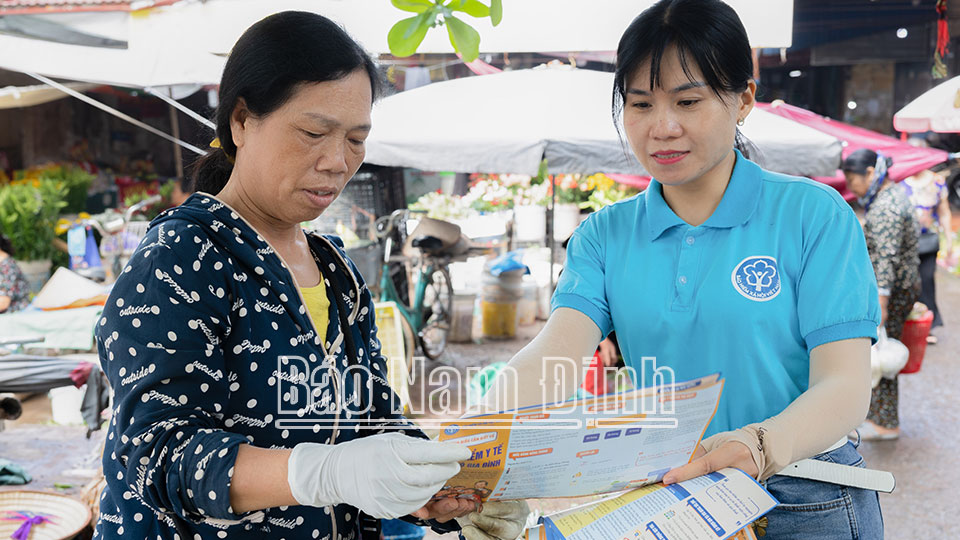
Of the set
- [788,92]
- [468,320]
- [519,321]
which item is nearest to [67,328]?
[468,320]

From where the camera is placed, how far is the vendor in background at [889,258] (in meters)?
4.44

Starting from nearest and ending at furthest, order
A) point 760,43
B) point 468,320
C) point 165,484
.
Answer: point 165,484 < point 760,43 < point 468,320

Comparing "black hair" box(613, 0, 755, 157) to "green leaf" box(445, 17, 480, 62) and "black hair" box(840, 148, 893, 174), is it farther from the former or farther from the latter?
"black hair" box(840, 148, 893, 174)

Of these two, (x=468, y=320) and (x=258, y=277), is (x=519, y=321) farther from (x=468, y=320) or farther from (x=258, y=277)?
(x=258, y=277)

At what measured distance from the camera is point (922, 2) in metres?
8.02

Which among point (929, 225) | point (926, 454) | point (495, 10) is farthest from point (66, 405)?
point (929, 225)

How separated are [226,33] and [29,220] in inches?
124

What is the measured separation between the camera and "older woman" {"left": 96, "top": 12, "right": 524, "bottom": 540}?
3.34 feet

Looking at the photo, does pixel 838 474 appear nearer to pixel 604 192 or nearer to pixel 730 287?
pixel 730 287

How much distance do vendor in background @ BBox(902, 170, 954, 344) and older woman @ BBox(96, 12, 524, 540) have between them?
499 centimetres

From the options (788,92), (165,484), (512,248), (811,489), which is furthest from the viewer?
(788,92)

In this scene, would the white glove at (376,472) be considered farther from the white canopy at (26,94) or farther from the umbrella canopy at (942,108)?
the white canopy at (26,94)

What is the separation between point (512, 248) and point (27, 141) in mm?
6716

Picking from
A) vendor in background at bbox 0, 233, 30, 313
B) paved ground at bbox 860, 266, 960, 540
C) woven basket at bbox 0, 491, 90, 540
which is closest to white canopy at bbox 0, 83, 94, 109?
vendor in background at bbox 0, 233, 30, 313
